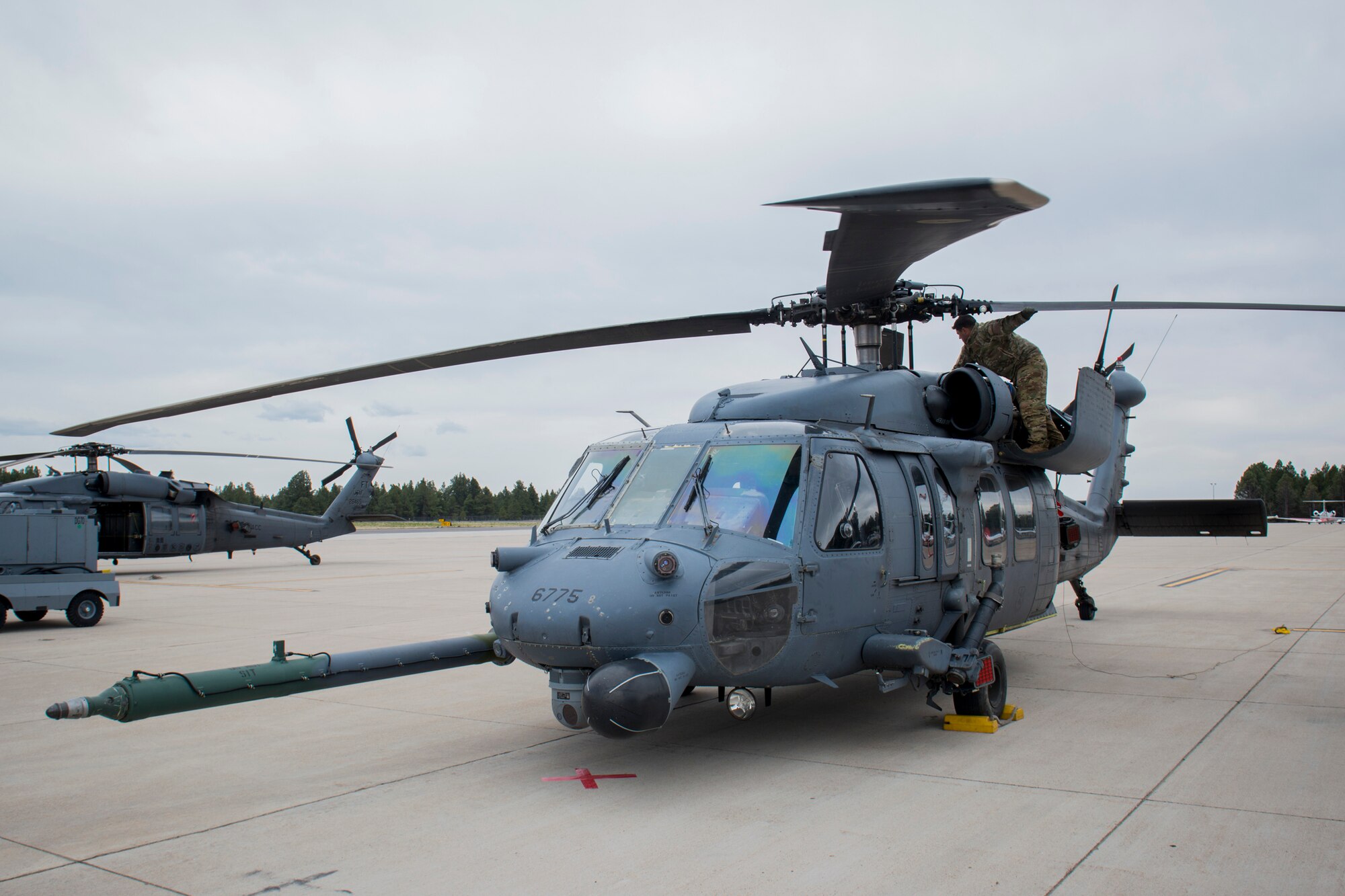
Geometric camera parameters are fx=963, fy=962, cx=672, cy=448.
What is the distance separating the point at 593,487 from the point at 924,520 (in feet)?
8.00

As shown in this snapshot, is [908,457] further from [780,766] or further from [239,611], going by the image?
[239,611]

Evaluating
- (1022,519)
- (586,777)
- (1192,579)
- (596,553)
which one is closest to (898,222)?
(596,553)

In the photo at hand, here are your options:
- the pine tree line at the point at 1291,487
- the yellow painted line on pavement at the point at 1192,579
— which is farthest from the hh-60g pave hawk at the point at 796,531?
the pine tree line at the point at 1291,487

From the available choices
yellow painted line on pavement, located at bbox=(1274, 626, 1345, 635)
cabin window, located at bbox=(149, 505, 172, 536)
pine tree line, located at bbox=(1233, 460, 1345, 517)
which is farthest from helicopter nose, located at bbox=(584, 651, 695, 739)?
pine tree line, located at bbox=(1233, 460, 1345, 517)

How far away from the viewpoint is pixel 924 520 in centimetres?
707

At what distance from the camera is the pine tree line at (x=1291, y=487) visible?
11838 centimetres

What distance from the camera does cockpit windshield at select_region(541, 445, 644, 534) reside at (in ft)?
21.4

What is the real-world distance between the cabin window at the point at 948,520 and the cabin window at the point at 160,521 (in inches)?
866

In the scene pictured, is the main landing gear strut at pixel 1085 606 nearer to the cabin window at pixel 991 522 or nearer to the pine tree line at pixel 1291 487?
the cabin window at pixel 991 522

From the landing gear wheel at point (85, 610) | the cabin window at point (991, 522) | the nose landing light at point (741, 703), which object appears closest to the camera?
the nose landing light at point (741, 703)

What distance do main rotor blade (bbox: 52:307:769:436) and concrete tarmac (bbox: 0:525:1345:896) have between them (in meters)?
2.53

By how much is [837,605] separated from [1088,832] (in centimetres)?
193

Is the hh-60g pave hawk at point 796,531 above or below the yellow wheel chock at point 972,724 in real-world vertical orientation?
above

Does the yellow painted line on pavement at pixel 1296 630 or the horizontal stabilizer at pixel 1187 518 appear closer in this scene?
the horizontal stabilizer at pixel 1187 518
